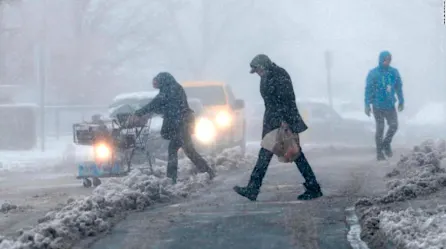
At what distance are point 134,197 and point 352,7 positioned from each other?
69119 millimetres

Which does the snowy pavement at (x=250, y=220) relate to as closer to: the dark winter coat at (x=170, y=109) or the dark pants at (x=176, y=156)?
the dark pants at (x=176, y=156)

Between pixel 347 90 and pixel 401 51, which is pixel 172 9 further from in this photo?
pixel 401 51

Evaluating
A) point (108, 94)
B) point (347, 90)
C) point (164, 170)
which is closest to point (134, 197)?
point (164, 170)

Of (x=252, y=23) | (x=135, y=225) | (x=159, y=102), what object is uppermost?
(x=252, y=23)

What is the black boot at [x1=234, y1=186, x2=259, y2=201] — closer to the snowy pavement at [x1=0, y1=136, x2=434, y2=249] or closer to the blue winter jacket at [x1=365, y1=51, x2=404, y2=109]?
the snowy pavement at [x1=0, y1=136, x2=434, y2=249]

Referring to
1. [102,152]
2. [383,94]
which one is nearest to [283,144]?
[102,152]

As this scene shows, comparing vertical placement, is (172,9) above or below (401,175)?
above

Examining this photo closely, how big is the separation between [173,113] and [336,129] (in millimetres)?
19452

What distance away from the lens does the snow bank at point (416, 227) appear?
24.4 feet

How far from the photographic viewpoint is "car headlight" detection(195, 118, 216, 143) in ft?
63.5

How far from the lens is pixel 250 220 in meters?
9.58

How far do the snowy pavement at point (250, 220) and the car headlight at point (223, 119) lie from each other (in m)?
7.21

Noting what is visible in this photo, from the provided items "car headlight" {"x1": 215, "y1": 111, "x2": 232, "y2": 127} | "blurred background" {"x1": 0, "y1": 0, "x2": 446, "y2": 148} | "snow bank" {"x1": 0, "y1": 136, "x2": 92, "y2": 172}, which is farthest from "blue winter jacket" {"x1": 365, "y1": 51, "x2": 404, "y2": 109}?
"blurred background" {"x1": 0, "y1": 0, "x2": 446, "y2": 148}

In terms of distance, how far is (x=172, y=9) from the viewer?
49094mm
